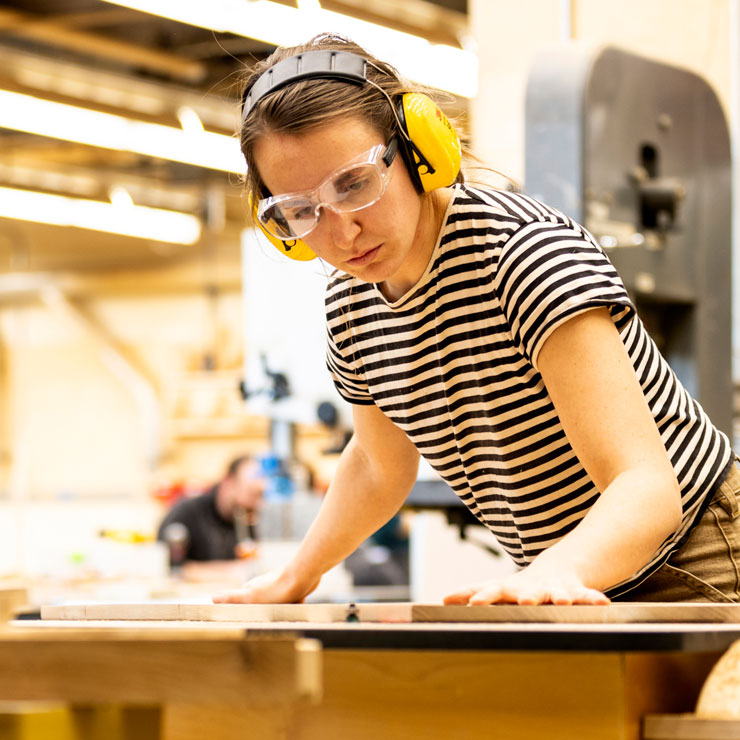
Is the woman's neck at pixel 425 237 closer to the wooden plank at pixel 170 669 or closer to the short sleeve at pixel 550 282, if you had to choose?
the short sleeve at pixel 550 282

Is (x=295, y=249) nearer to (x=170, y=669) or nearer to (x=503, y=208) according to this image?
(x=503, y=208)

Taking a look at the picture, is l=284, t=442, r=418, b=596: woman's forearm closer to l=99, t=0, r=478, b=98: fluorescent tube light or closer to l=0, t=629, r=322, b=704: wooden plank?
l=0, t=629, r=322, b=704: wooden plank

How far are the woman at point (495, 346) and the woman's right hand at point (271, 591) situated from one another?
0.04 ft

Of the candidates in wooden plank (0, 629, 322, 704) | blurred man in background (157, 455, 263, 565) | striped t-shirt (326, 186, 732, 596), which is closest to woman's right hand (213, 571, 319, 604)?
striped t-shirt (326, 186, 732, 596)

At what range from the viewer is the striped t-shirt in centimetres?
126

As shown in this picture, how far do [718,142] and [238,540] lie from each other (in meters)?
4.29

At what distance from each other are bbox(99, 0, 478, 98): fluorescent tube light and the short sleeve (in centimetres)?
299

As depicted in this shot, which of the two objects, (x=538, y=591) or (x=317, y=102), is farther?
(x=317, y=102)

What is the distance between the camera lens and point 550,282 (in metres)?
1.23

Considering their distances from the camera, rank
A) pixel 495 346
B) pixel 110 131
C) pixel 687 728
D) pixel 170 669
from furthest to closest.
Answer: pixel 110 131 → pixel 495 346 → pixel 687 728 → pixel 170 669

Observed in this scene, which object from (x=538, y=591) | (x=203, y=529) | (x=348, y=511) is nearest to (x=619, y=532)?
(x=538, y=591)

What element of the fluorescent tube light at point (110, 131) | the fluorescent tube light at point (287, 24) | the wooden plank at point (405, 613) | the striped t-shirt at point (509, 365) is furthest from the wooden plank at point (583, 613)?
the fluorescent tube light at point (110, 131)

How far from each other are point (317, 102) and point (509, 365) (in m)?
0.37

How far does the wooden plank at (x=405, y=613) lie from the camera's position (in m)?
1.03
